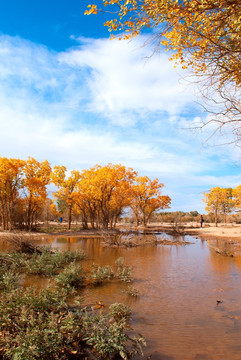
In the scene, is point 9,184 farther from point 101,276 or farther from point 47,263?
point 101,276

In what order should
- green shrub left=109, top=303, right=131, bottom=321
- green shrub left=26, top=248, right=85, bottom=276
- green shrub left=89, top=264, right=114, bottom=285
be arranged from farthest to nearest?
green shrub left=26, top=248, right=85, bottom=276 < green shrub left=89, top=264, right=114, bottom=285 < green shrub left=109, top=303, right=131, bottom=321

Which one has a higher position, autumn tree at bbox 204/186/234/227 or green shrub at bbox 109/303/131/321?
autumn tree at bbox 204/186/234/227

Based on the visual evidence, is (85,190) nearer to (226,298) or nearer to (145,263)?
(145,263)

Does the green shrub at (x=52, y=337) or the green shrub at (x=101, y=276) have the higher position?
the green shrub at (x=52, y=337)

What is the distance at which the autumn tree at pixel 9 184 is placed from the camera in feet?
86.0

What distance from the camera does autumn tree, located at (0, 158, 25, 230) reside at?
86.0ft

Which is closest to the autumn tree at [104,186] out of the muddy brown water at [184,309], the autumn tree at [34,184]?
the autumn tree at [34,184]

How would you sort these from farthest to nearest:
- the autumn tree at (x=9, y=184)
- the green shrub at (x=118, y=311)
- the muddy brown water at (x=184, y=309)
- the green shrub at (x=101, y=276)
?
the autumn tree at (x=9, y=184) < the green shrub at (x=101, y=276) < the green shrub at (x=118, y=311) < the muddy brown water at (x=184, y=309)

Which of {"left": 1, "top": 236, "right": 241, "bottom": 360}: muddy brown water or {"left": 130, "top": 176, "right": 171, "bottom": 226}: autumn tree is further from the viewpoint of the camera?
{"left": 130, "top": 176, "right": 171, "bottom": 226}: autumn tree

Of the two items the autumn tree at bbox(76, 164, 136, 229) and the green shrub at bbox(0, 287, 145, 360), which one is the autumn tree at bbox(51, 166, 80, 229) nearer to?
the autumn tree at bbox(76, 164, 136, 229)

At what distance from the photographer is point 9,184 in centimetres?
2741

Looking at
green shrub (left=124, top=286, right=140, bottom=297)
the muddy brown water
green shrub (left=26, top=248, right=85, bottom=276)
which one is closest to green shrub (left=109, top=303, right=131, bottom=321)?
the muddy brown water

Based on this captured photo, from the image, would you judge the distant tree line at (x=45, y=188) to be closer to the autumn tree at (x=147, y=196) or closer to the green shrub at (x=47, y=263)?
the autumn tree at (x=147, y=196)

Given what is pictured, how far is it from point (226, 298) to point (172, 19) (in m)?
7.36
